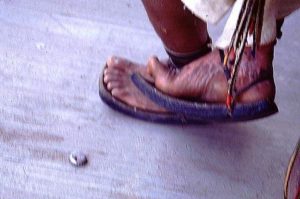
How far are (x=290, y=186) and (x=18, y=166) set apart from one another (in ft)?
1.87

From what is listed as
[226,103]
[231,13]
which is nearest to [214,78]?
[226,103]

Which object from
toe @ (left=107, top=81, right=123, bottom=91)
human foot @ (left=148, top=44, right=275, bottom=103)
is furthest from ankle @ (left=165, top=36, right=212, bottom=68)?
toe @ (left=107, top=81, right=123, bottom=91)

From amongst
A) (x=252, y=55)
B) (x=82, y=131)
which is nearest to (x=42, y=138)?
(x=82, y=131)

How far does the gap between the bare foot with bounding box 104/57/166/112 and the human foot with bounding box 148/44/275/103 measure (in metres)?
0.06

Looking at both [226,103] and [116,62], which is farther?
[116,62]

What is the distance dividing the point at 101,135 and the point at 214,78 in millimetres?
283

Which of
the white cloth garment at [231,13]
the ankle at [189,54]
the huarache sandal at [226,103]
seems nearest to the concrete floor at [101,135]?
the huarache sandal at [226,103]

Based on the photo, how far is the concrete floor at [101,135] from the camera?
1.22 m

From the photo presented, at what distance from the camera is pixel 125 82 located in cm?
139

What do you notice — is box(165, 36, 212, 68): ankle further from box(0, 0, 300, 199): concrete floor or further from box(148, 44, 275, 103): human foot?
box(0, 0, 300, 199): concrete floor

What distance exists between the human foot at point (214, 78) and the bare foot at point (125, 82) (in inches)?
2.2

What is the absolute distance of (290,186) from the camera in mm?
923

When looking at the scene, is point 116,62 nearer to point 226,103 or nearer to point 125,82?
point 125,82

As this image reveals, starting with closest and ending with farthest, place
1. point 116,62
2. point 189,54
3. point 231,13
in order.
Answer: point 231,13 → point 189,54 → point 116,62
